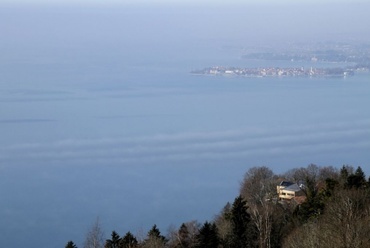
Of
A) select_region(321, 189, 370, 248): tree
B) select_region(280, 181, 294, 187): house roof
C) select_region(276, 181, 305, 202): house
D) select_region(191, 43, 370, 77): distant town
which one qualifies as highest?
select_region(191, 43, 370, 77): distant town

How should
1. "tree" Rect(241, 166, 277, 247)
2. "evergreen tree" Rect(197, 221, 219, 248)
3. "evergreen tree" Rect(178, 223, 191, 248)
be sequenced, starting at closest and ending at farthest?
"evergreen tree" Rect(197, 221, 219, 248), "evergreen tree" Rect(178, 223, 191, 248), "tree" Rect(241, 166, 277, 247)

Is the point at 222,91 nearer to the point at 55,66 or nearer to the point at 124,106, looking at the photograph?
the point at 124,106

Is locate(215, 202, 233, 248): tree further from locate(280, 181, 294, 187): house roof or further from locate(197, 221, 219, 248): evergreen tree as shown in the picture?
locate(280, 181, 294, 187): house roof

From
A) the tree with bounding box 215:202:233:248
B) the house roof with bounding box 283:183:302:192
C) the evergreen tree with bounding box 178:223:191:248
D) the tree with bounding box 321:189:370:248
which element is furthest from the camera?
the house roof with bounding box 283:183:302:192

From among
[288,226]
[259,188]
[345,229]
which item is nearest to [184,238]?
[288,226]

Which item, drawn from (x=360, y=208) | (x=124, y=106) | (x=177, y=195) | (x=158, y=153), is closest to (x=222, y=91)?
(x=124, y=106)

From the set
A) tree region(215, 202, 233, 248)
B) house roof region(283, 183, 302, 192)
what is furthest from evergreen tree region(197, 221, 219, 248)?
house roof region(283, 183, 302, 192)

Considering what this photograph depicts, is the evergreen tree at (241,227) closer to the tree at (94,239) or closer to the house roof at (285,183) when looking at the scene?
the tree at (94,239)

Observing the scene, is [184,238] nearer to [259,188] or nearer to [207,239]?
[207,239]
